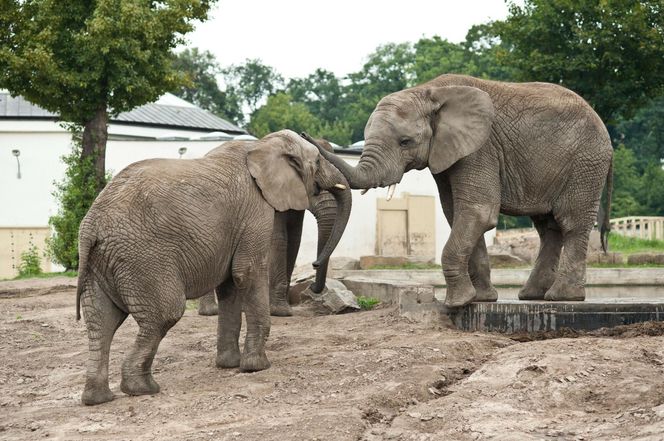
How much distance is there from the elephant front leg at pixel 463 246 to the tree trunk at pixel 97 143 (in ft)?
47.5

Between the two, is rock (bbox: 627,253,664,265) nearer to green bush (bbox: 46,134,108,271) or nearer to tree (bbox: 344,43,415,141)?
green bush (bbox: 46,134,108,271)

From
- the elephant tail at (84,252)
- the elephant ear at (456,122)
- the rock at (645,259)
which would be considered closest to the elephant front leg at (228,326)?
the elephant tail at (84,252)

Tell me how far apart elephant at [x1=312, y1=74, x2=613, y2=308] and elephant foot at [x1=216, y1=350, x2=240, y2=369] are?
208cm

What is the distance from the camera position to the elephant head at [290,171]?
9758 millimetres

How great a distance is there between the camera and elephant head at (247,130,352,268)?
9.76 metres

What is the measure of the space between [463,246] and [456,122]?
1.22m

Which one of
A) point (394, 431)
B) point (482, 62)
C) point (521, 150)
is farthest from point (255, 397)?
point (482, 62)

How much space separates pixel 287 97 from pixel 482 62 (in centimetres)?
1245

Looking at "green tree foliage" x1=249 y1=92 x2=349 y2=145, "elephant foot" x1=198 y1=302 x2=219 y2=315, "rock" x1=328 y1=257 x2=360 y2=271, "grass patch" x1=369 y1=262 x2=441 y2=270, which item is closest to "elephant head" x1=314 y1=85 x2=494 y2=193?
"elephant foot" x1=198 y1=302 x2=219 y2=315

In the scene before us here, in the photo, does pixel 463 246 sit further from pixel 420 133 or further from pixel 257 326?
pixel 257 326

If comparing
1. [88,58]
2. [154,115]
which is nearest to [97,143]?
[88,58]

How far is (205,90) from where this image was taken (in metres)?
69.8

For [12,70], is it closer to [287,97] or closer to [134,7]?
[134,7]

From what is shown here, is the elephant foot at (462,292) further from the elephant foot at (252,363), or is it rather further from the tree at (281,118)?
the tree at (281,118)
